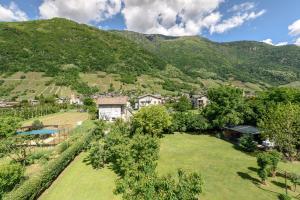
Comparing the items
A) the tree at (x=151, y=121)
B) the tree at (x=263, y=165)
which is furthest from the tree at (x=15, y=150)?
the tree at (x=263, y=165)

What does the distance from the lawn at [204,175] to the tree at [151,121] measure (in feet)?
17.2

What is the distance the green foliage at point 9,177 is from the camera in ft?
77.9

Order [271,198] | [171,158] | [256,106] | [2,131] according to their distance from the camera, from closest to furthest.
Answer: [271,198]
[171,158]
[2,131]
[256,106]

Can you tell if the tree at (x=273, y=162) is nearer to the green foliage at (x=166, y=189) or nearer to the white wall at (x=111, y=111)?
the green foliage at (x=166, y=189)

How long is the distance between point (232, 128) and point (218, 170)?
889 inches

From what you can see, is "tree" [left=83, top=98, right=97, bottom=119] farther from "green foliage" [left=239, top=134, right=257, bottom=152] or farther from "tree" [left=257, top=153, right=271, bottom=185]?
"tree" [left=257, top=153, right=271, bottom=185]

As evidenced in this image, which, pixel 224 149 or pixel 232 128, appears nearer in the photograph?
pixel 224 149

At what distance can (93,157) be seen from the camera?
111 ft

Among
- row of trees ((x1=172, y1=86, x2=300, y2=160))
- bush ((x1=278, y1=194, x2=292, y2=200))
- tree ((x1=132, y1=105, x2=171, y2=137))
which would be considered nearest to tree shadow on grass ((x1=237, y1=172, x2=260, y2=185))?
bush ((x1=278, y1=194, x2=292, y2=200))

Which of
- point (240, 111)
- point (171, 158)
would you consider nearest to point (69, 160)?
point (171, 158)

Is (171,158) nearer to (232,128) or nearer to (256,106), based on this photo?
(232,128)

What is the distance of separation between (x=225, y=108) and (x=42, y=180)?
39.1m

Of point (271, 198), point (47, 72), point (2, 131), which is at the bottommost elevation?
point (271, 198)

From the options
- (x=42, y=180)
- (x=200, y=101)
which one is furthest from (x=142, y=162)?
(x=200, y=101)
